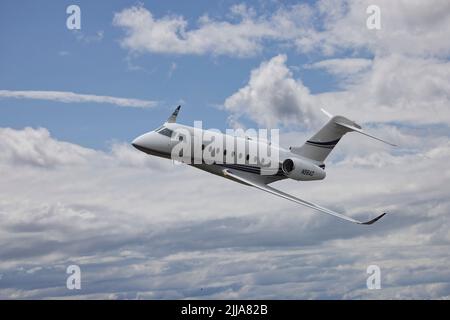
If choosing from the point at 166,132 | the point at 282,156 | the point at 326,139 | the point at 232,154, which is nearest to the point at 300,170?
the point at 282,156

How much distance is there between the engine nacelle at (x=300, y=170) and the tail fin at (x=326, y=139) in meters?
1.32

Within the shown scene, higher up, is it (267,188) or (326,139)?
(326,139)

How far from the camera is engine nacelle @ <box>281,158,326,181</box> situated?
40.9 meters

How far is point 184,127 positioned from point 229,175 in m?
4.31

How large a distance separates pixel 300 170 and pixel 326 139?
3.81m

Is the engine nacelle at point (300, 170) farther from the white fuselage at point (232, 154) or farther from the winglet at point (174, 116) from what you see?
the winglet at point (174, 116)

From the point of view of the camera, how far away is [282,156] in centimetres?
4125

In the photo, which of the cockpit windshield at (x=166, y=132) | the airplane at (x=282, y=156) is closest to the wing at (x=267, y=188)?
the airplane at (x=282, y=156)

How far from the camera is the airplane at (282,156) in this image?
121 feet

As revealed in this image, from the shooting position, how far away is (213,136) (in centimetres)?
3791

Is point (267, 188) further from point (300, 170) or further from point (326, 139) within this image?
point (326, 139)
